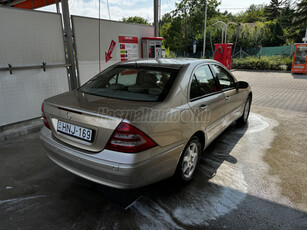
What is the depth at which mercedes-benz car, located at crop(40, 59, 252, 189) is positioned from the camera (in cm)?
190

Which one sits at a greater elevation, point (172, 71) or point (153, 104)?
point (172, 71)

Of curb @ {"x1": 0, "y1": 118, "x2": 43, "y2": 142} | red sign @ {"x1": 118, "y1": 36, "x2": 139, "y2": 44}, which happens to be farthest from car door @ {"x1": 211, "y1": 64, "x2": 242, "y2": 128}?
curb @ {"x1": 0, "y1": 118, "x2": 43, "y2": 142}

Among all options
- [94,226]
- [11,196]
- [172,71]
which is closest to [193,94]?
[172,71]

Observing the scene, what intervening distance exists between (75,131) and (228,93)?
2500 millimetres

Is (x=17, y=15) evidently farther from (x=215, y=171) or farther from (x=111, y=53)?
(x=215, y=171)

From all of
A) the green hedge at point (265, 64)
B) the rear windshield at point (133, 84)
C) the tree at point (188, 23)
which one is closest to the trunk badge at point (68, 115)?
the rear windshield at point (133, 84)

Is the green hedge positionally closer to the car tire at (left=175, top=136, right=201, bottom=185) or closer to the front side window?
the front side window

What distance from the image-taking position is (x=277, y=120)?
538cm

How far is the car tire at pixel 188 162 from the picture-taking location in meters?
2.51

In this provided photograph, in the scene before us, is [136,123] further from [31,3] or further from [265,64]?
[265,64]

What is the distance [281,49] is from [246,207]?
78.0ft

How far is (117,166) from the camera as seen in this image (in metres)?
1.88

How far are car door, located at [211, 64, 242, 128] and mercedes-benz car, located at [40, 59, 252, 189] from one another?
331 mm

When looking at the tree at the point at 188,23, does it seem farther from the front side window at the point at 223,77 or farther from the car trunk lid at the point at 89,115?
the car trunk lid at the point at 89,115
